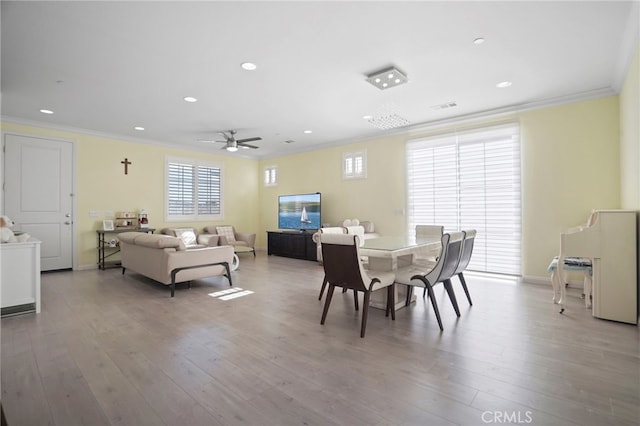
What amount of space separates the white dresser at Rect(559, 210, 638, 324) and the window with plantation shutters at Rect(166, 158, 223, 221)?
7.56m

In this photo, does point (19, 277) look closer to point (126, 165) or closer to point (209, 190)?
point (126, 165)

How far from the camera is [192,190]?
7910 millimetres

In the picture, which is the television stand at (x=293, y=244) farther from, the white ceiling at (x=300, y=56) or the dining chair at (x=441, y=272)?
the dining chair at (x=441, y=272)

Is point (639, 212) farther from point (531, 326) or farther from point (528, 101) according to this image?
point (528, 101)

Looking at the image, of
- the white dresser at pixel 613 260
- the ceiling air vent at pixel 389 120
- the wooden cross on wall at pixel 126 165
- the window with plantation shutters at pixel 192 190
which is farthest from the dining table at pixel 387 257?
the wooden cross on wall at pixel 126 165

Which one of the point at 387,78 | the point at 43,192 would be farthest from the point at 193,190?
the point at 387,78

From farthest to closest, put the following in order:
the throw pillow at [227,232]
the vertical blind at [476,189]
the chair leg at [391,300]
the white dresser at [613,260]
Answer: the throw pillow at [227,232] → the vertical blind at [476,189] → the chair leg at [391,300] → the white dresser at [613,260]

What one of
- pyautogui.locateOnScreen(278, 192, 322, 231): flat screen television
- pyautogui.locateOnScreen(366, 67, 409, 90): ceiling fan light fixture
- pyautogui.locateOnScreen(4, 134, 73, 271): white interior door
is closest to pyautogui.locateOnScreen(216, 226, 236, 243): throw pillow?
pyautogui.locateOnScreen(278, 192, 322, 231): flat screen television

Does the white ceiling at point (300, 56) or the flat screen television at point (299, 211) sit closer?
the white ceiling at point (300, 56)

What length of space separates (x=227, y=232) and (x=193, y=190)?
1.38 m

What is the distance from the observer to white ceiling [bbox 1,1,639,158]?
102 inches

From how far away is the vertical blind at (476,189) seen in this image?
201 inches

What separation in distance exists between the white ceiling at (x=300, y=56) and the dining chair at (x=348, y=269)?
195 centimetres

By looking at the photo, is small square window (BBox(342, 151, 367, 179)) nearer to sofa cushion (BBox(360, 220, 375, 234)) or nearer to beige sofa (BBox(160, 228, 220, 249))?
sofa cushion (BBox(360, 220, 375, 234))
